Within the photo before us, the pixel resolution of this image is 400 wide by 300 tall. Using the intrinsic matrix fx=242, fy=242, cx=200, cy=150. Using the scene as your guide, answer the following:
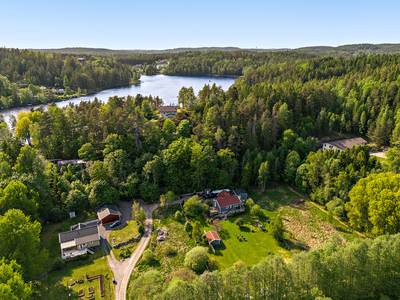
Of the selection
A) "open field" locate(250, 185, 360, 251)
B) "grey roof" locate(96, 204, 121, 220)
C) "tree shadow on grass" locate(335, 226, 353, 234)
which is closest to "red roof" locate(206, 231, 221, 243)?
"open field" locate(250, 185, 360, 251)


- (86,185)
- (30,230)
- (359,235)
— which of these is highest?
(30,230)

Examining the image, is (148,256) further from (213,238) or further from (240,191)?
(240,191)

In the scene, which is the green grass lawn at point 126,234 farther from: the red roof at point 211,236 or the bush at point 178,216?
the red roof at point 211,236

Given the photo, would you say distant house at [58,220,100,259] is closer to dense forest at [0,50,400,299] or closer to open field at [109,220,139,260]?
open field at [109,220,139,260]

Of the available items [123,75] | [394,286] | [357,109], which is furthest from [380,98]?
[123,75]

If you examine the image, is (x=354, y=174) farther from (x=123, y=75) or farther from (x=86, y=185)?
(x=123, y=75)

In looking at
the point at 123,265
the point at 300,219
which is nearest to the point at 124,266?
the point at 123,265

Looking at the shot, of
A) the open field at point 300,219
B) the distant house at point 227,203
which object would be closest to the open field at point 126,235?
the distant house at point 227,203
